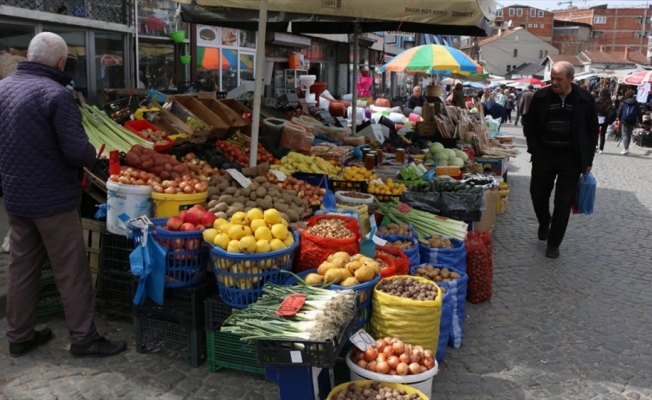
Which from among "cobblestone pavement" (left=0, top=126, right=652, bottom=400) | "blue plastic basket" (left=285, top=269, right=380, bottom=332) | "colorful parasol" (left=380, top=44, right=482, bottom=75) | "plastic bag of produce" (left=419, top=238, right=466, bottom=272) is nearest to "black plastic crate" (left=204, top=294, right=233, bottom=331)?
"cobblestone pavement" (left=0, top=126, right=652, bottom=400)

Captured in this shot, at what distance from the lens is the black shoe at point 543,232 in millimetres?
7570

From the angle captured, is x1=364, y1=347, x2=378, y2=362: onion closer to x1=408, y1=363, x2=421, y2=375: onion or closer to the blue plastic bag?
x1=408, y1=363, x2=421, y2=375: onion

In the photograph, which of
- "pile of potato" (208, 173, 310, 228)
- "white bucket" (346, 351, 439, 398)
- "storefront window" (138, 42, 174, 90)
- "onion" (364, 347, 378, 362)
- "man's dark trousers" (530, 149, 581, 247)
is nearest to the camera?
"white bucket" (346, 351, 439, 398)

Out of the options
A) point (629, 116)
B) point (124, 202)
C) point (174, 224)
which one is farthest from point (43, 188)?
point (629, 116)

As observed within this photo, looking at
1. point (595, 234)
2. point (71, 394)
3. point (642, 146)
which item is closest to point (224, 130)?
point (71, 394)

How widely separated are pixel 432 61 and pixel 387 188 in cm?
688

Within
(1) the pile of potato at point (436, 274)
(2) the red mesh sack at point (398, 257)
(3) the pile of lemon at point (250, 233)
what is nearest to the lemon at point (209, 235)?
(3) the pile of lemon at point (250, 233)

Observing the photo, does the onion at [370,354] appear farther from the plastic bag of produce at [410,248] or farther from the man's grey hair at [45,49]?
the man's grey hair at [45,49]

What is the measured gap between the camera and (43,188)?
3855 mm

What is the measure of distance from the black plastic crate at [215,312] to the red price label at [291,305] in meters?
0.67

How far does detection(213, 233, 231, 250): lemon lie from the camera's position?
12.7ft

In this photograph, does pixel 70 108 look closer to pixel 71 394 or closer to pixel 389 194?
pixel 71 394

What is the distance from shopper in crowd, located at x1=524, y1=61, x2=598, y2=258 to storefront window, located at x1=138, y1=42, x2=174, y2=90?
8014 mm

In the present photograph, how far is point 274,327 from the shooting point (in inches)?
125
